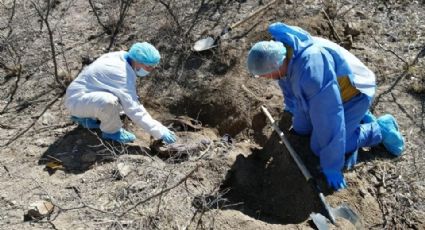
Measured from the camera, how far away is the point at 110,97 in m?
3.92

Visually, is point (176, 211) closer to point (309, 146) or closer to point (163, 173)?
point (163, 173)

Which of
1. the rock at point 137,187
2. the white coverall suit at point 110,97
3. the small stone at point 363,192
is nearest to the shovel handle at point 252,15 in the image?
the white coverall suit at point 110,97

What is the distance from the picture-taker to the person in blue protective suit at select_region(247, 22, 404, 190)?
10.8ft

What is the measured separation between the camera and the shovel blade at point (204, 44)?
16.3ft

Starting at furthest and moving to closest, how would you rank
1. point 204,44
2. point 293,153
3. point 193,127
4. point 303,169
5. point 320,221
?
point 204,44, point 193,127, point 293,153, point 303,169, point 320,221

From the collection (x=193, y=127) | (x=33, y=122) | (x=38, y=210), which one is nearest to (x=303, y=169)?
(x=193, y=127)

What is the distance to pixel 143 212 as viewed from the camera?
3348mm

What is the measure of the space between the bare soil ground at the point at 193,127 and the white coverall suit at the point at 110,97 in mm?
215

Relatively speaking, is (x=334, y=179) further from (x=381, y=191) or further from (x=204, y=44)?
(x=204, y=44)

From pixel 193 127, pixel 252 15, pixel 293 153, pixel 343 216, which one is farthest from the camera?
pixel 252 15

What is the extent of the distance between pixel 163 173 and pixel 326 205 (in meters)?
1.14

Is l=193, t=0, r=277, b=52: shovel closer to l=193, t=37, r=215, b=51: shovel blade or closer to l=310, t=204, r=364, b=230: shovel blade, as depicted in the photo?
l=193, t=37, r=215, b=51: shovel blade

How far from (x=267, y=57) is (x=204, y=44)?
183 centimetres

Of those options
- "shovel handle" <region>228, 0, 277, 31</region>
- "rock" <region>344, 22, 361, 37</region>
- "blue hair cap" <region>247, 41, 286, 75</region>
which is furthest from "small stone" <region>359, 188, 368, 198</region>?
"shovel handle" <region>228, 0, 277, 31</region>
